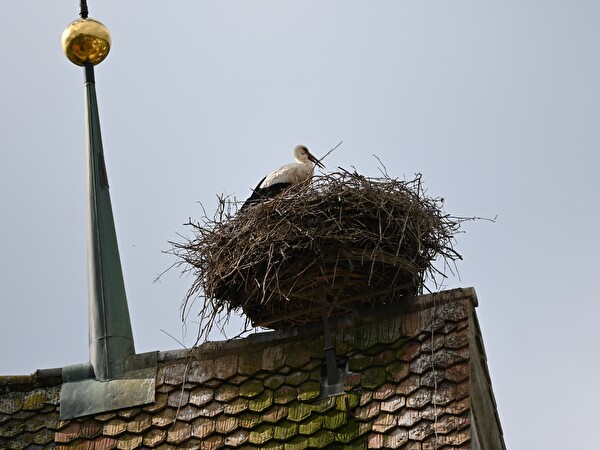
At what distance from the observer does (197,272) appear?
9.87 metres

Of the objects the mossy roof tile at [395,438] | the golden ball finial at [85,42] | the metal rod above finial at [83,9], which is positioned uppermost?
the metal rod above finial at [83,9]

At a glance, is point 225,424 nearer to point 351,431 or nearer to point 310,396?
point 310,396

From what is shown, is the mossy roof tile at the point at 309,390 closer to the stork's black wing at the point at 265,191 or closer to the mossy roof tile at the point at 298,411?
the mossy roof tile at the point at 298,411

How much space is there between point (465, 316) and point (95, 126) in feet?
12.8

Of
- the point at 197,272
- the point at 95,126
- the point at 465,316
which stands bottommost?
the point at 465,316

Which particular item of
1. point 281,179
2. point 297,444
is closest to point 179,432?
point 297,444

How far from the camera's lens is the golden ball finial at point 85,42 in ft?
37.7

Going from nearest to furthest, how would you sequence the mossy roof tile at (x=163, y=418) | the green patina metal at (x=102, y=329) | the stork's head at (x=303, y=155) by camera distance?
the mossy roof tile at (x=163, y=418)
the green patina metal at (x=102, y=329)
the stork's head at (x=303, y=155)

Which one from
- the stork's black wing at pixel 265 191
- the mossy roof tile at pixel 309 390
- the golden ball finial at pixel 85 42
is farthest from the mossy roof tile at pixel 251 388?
the golden ball finial at pixel 85 42

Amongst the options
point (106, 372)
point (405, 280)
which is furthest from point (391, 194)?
point (106, 372)

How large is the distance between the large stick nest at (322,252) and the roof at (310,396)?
0.38 m

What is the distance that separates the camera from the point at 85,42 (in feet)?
37.7

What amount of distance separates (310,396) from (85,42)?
13.4 feet

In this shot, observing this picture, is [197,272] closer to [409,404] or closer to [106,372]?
[106,372]
